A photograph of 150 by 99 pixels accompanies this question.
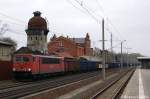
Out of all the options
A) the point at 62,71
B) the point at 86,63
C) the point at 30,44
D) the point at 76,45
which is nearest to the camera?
the point at 62,71

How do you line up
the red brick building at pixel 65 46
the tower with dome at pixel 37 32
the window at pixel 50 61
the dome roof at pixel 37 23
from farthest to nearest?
the red brick building at pixel 65 46, the tower with dome at pixel 37 32, the dome roof at pixel 37 23, the window at pixel 50 61

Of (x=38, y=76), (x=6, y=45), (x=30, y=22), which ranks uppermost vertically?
(x=30, y=22)

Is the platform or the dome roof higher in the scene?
the dome roof

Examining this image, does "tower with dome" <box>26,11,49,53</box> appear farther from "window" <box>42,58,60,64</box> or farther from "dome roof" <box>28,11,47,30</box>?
"window" <box>42,58,60,64</box>

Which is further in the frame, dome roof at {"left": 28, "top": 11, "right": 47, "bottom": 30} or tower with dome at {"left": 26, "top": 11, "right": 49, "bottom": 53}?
tower with dome at {"left": 26, "top": 11, "right": 49, "bottom": 53}

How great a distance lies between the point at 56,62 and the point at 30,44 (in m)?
32.0

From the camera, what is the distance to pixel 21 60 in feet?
131

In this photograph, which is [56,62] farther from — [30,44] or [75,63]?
[30,44]

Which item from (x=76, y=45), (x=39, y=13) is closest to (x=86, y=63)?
(x=39, y=13)

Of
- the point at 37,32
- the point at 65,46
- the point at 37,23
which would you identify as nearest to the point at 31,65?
the point at 37,23

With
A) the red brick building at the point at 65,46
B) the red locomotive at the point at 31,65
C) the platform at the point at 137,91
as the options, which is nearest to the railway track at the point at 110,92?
the platform at the point at 137,91

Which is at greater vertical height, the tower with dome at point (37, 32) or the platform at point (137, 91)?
the tower with dome at point (37, 32)

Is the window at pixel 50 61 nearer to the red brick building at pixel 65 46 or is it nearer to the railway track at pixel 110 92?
the railway track at pixel 110 92

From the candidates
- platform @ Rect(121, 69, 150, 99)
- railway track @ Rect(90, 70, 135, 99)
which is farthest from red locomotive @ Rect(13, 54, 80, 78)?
platform @ Rect(121, 69, 150, 99)
